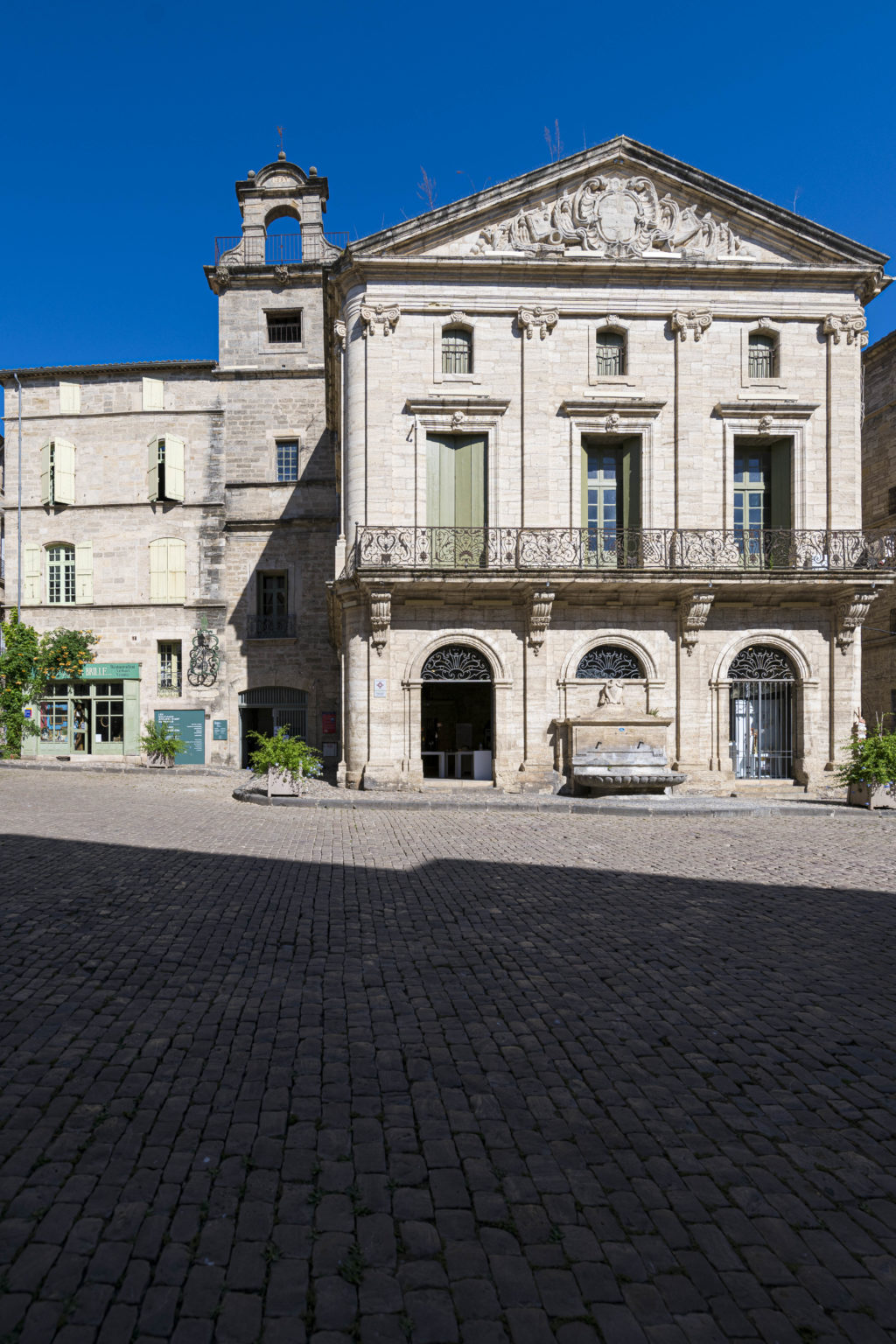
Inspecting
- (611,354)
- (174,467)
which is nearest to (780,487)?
(611,354)

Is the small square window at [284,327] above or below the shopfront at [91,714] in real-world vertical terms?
above

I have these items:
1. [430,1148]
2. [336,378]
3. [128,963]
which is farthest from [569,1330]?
[336,378]

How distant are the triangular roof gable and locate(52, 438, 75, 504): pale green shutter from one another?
1439 centimetres

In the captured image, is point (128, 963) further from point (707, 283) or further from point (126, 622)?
point (126, 622)

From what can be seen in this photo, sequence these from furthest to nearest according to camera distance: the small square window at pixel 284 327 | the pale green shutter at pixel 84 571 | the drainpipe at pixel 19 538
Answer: the small square window at pixel 284 327, the drainpipe at pixel 19 538, the pale green shutter at pixel 84 571

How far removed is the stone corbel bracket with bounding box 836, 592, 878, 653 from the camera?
17.7m

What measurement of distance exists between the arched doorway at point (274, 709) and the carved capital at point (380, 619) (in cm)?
957

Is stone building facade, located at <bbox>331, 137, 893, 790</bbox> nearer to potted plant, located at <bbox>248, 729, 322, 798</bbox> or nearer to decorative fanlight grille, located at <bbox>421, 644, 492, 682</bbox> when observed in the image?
decorative fanlight grille, located at <bbox>421, 644, 492, 682</bbox>

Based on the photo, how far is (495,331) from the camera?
59.7 feet

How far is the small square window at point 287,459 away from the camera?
1072 inches

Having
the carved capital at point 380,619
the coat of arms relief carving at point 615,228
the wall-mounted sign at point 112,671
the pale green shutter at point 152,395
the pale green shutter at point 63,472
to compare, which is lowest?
the wall-mounted sign at point 112,671

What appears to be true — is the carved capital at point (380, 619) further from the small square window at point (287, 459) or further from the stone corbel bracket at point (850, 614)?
the small square window at point (287, 459)

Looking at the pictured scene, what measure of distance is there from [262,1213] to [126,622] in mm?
26084

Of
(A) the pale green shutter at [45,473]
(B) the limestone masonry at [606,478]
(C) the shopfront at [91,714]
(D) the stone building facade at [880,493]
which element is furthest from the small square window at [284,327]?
(D) the stone building facade at [880,493]
